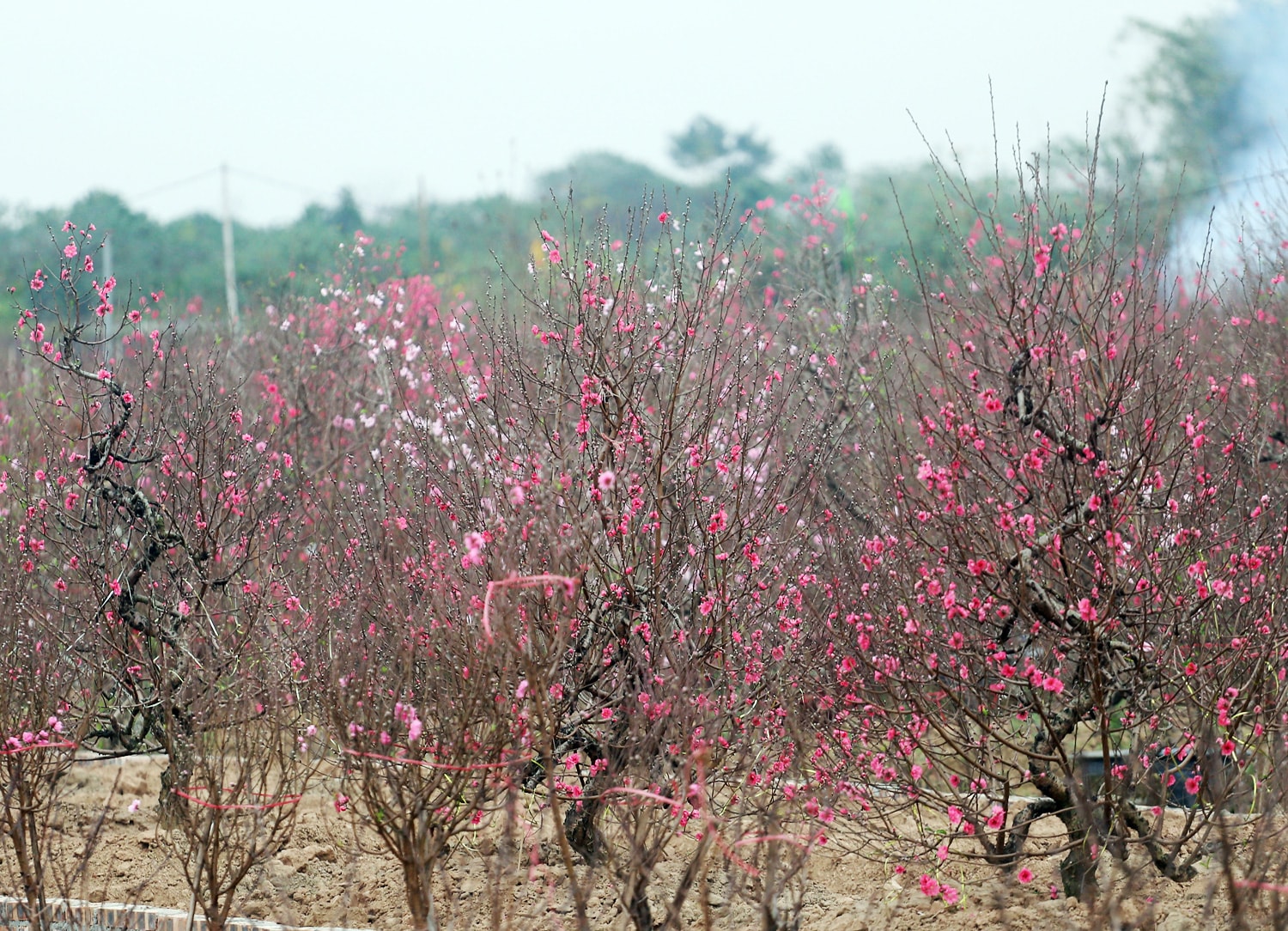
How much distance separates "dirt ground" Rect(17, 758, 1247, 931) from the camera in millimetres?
5457

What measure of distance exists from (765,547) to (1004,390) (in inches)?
49.8

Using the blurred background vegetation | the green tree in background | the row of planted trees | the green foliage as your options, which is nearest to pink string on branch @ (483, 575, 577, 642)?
the row of planted trees

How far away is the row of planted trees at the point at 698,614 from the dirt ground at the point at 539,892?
125mm

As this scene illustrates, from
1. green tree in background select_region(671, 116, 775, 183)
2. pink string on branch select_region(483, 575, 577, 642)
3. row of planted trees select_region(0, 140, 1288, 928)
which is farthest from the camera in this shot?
green tree in background select_region(671, 116, 775, 183)

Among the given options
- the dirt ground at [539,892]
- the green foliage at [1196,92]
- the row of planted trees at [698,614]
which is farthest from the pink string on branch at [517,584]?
the green foliage at [1196,92]

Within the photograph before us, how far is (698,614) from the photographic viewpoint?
18.5 ft

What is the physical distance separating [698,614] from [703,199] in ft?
88.3

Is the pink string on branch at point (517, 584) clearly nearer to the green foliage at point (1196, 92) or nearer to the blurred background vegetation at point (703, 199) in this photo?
the blurred background vegetation at point (703, 199)

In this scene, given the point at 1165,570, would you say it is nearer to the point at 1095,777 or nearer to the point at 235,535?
the point at 1095,777

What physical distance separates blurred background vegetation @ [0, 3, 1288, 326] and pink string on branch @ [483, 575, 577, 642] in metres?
16.0

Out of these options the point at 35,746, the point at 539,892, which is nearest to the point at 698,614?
the point at 539,892

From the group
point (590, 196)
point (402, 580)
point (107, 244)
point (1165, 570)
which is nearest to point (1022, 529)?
point (1165, 570)

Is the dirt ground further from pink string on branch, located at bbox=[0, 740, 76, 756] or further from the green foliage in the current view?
the green foliage

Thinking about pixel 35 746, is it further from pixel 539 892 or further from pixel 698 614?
pixel 698 614
